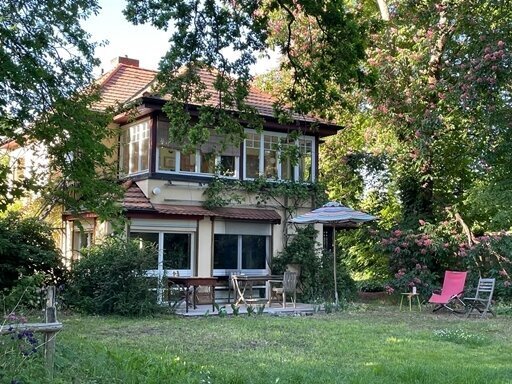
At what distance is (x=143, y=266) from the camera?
1399 centimetres

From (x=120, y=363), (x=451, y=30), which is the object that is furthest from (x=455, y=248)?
(x=120, y=363)

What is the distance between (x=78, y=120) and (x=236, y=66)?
2.77 m

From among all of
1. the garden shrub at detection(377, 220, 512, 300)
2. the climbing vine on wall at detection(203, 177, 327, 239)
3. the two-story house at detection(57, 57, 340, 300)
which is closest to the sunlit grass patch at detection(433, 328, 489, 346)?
the two-story house at detection(57, 57, 340, 300)

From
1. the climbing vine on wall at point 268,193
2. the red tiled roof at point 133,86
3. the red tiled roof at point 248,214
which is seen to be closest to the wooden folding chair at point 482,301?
the climbing vine on wall at point 268,193

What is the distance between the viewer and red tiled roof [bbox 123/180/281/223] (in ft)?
56.5

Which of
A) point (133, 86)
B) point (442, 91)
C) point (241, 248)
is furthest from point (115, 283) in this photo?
point (442, 91)

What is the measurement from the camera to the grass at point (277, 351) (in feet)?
21.6

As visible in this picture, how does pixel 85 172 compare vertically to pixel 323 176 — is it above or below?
below

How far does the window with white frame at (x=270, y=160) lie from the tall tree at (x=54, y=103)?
341 inches

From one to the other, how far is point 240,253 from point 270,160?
10.3ft

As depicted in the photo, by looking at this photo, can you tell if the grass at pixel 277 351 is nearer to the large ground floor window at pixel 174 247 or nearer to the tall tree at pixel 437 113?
the large ground floor window at pixel 174 247

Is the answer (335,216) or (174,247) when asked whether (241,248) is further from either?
(335,216)

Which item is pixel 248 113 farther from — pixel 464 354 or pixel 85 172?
pixel 464 354

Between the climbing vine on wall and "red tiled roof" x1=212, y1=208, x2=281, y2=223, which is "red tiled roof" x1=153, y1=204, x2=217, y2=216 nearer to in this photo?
the climbing vine on wall
